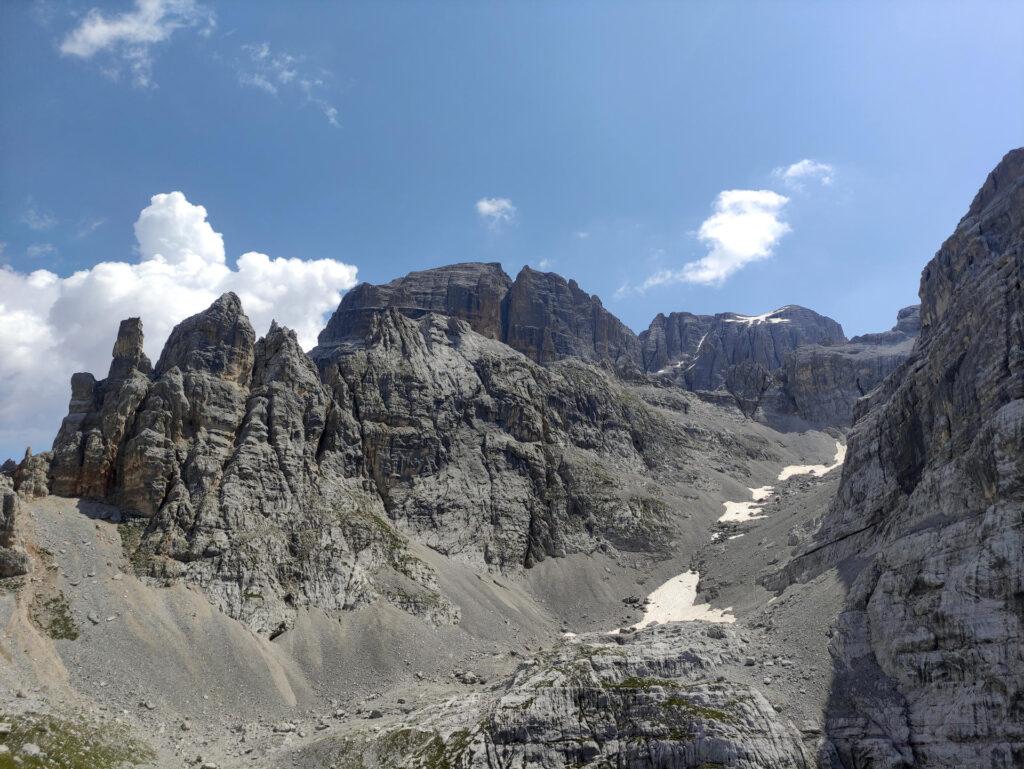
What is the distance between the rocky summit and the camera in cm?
6284

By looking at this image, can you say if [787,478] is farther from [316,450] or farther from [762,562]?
[316,450]

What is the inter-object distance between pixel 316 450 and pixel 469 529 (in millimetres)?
29349

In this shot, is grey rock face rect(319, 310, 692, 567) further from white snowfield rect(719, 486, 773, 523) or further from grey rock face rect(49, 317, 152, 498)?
grey rock face rect(49, 317, 152, 498)

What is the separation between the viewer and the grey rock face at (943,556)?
58438mm

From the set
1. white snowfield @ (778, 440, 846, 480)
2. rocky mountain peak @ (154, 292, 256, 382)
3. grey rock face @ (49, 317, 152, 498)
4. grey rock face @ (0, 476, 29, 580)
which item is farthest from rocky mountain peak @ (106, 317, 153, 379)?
white snowfield @ (778, 440, 846, 480)

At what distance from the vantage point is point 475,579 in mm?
112938

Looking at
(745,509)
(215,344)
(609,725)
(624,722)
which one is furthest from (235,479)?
(745,509)

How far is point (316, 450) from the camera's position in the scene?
11800 centimetres

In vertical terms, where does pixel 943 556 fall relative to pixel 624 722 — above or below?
above

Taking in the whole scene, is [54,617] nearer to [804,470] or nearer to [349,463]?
[349,463]

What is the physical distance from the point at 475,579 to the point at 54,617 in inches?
2254

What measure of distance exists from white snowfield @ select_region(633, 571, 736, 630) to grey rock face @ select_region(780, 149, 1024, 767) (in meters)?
12.8

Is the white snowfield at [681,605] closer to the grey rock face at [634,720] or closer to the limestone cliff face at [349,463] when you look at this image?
the limestone cliff face at [349,463]

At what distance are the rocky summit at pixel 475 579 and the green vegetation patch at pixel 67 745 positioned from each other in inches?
10.4
